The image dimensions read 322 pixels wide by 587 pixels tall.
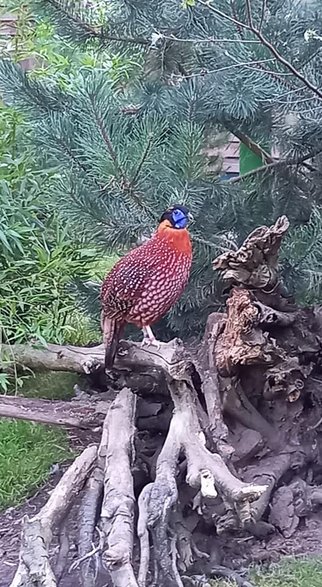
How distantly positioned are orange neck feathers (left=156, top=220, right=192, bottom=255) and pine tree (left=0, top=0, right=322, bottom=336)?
81mm

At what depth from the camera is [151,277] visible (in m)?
2.26

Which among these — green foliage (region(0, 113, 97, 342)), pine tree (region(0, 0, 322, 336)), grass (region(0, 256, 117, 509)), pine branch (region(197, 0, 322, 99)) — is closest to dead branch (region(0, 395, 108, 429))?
grass (region(0, 256, 117, 509))

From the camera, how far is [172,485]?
1986mm

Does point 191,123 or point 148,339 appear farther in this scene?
point 148,339

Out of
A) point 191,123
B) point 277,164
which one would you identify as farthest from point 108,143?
point 277,164

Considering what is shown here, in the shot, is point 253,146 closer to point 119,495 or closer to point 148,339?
point 148,339

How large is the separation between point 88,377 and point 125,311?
0.81 meters

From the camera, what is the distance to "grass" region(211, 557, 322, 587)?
200cm

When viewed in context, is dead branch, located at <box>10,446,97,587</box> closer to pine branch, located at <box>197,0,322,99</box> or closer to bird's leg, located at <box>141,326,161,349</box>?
bird's leg, located at <box>141,326,161,349</box>

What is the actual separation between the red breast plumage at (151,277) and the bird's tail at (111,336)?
45mm

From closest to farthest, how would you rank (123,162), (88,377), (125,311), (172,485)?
(172,485), (123,162), (125,311), (88,377)

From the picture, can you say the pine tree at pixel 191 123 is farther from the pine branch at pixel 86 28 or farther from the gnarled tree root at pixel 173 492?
the gnarled tree root at pixel 173 492

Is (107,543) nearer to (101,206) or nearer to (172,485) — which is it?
(172,485)

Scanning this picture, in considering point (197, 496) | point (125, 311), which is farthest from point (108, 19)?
point (197, 496)
